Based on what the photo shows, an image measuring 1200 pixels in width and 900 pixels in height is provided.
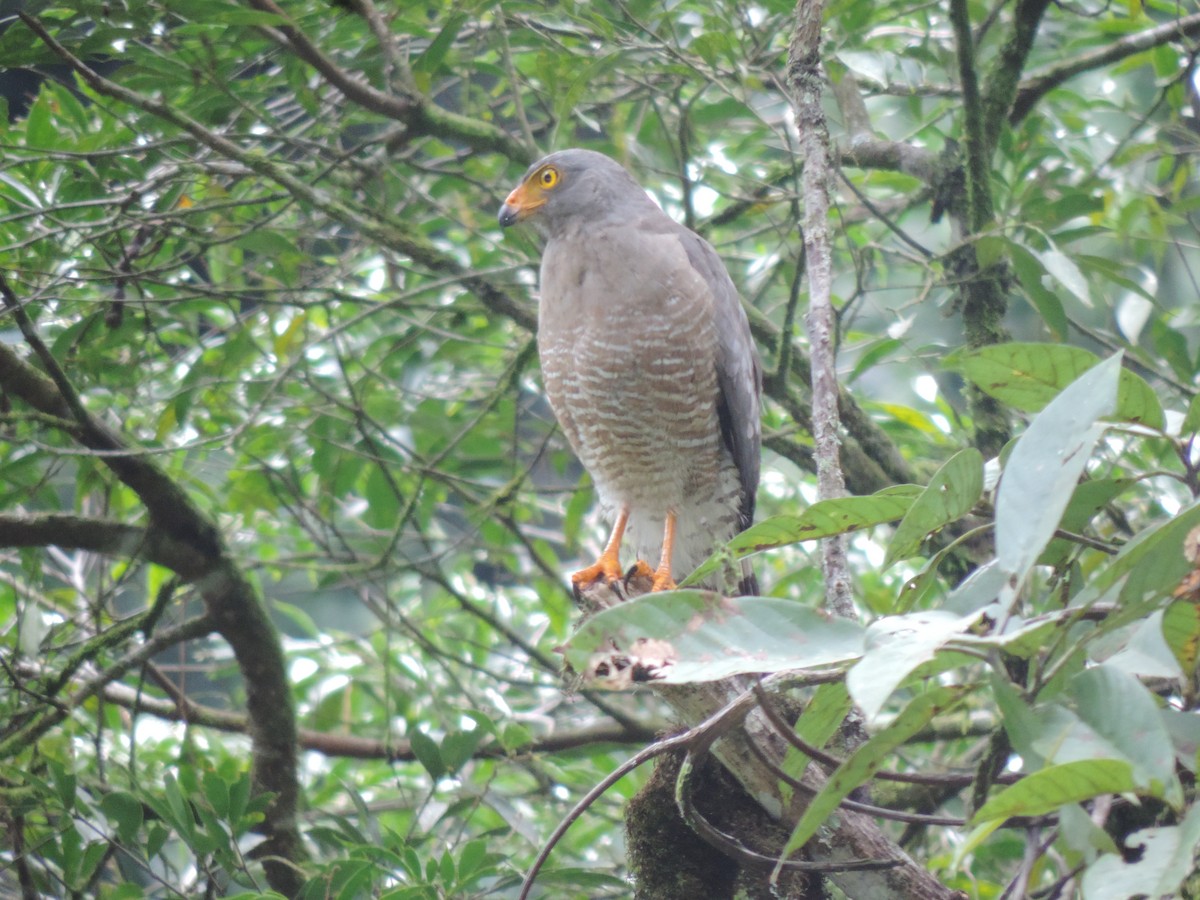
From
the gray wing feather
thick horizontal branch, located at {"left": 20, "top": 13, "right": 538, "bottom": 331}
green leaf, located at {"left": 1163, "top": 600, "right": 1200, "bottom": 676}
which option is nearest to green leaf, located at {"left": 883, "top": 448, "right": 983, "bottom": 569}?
green leaf, located at {"left": 1163, "top": 600, "right": 1200, "bottom": 676}

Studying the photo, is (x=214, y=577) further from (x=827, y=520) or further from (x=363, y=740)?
(x=827, y=520)

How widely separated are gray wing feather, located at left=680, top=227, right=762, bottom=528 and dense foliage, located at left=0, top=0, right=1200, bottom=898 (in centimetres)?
16

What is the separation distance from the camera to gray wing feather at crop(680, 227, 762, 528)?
394cm

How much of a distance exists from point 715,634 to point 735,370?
2.60 metres

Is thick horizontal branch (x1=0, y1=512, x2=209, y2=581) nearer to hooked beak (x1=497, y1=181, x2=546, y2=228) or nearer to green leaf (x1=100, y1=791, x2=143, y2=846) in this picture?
green leaf (x1=100, y1=791, x2=143, y2=846)

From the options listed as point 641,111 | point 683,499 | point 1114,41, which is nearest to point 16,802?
point 683,499

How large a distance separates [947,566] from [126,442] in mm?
3137

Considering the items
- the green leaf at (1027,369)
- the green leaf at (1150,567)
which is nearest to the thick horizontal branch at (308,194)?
the green leaf at (1027,369)

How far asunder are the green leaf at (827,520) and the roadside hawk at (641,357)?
5.80ft

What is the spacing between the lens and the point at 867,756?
4.41 ft

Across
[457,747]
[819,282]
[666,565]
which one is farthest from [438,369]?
[819,282]

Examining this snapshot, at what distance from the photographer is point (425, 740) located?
3.43 m

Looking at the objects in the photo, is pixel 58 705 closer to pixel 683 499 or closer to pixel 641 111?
pixel 683 499

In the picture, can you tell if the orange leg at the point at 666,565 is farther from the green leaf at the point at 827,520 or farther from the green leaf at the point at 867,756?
the green leaf at the point at 867,756
